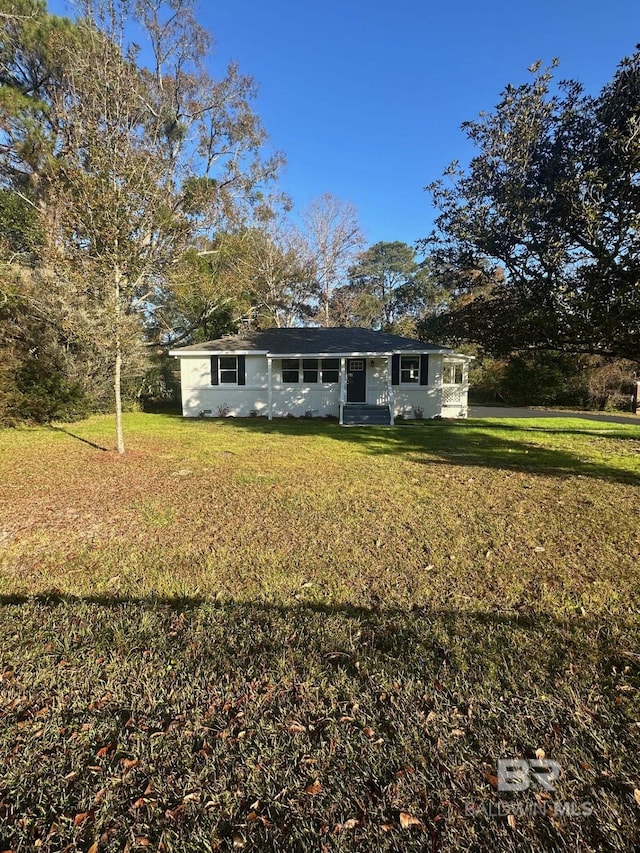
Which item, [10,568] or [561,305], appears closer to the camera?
[10,568]

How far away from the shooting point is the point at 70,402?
14711 millimetres

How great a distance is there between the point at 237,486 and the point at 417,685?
4822 millimetres

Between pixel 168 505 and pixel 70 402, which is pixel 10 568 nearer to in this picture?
pixel 168 505

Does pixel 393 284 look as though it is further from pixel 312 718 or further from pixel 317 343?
pixel 312 718

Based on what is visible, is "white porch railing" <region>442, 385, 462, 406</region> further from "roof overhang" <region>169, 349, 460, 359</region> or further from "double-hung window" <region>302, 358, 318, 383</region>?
"double-hung window" <region>302, 358, 318, 383</region>

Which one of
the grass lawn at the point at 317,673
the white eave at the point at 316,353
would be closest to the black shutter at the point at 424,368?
the white eave at the point at 316,353

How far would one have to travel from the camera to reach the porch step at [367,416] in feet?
49.5

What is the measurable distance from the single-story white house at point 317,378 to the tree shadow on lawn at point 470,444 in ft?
5.44

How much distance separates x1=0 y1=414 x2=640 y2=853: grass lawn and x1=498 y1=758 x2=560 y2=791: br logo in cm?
4

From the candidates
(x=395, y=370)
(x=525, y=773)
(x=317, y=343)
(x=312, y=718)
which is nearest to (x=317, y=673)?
(x=312, y=718)

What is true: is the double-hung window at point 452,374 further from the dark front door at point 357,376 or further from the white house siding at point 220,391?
the white house siding at point 220,391

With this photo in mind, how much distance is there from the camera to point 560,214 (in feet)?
23.5

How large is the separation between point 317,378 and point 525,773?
16.2 meters

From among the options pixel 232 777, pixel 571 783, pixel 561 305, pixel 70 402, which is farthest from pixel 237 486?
pixel 70 402
